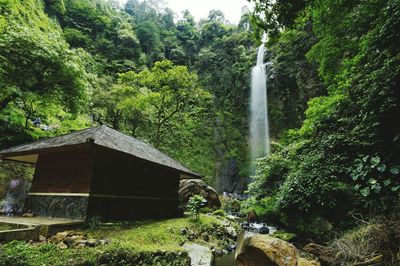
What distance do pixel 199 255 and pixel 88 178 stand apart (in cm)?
426

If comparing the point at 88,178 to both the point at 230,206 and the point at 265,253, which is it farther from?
the point at 230,206

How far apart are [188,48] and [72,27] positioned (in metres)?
18.6

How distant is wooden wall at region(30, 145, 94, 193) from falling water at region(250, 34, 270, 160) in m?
22.9

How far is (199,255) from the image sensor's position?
6961 mm

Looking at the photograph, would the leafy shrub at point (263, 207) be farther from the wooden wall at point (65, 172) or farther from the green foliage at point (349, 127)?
the wooden wall at point (65, 172)

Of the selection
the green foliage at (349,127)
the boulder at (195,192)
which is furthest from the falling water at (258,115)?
the green foliage at (349,127)

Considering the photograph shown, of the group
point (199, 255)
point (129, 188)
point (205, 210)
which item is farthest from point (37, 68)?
point (205, 210)

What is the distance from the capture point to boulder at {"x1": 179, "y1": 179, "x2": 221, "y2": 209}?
52.4 feet

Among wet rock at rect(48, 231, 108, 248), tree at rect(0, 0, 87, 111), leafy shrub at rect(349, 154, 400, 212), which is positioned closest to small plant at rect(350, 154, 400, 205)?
leafy shrub at rect(349, 154, 400, 212)

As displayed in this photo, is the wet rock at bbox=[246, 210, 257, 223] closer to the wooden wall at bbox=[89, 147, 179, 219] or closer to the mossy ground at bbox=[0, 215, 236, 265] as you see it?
the wooden wall at bbox=[89, 147, 179, 219]

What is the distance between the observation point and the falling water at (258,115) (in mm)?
28717

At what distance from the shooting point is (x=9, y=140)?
432 inches

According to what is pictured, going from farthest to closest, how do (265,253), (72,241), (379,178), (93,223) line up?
(93,223) → (379,178) → (72,241) → (265,253)

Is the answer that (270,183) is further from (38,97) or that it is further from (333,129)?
(38,97)
